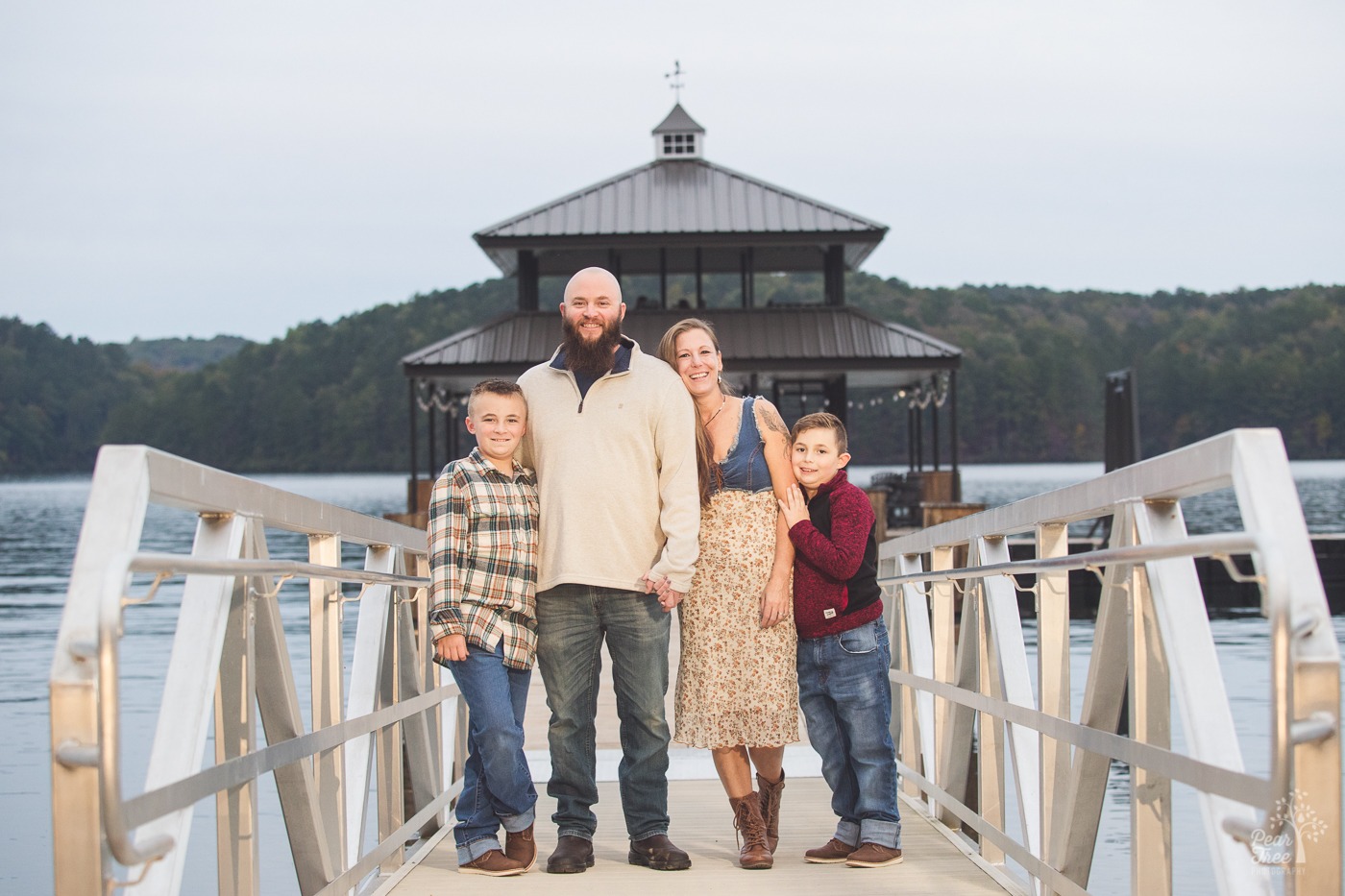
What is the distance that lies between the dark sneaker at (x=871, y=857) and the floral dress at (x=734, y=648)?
40 centimetres

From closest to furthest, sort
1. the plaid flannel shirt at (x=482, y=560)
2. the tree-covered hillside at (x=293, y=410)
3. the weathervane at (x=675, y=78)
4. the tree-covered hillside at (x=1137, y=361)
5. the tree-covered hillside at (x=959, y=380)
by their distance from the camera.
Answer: the plaid flannel shirt at (x=482, y=560) < the weathervane at (x=675, y=78) < the tree-covered hillside at (x=1137, y=361) < the tree-covered hillside at (x=959, y=380) < the tree-covered hillside at (x=293, y=410)

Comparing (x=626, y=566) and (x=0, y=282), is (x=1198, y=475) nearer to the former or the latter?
(x=626, y=566)

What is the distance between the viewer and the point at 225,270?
120 m

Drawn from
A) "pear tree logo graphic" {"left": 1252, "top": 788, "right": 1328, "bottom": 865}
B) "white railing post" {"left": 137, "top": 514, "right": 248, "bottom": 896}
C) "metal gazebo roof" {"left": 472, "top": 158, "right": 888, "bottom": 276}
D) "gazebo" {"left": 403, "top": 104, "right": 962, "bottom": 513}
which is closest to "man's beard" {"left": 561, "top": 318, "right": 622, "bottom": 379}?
"white railing post" {"left": 137, "top": 514, "right": 248, "bottom": 896}

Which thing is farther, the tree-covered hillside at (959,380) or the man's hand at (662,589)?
the tree-covered hillside at (959,380)

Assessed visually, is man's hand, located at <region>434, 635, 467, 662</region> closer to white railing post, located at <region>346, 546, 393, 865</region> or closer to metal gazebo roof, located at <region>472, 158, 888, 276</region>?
white railing post, located at <region>346, 546, 393, 865</region>

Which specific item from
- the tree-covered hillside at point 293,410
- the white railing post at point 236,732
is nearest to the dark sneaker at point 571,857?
the white railing post at point 236,732

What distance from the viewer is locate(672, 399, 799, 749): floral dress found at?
Answer: 4.30 meters

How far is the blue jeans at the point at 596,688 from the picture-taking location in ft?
14.0

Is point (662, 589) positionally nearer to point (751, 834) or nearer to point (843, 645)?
point (843, 645)

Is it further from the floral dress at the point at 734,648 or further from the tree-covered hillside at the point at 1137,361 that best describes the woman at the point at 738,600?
the tree-covered hillside at the point at 1137,361

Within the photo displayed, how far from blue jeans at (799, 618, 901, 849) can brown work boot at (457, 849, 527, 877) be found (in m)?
1.00

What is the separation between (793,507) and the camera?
4.38m

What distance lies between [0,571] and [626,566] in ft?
128
